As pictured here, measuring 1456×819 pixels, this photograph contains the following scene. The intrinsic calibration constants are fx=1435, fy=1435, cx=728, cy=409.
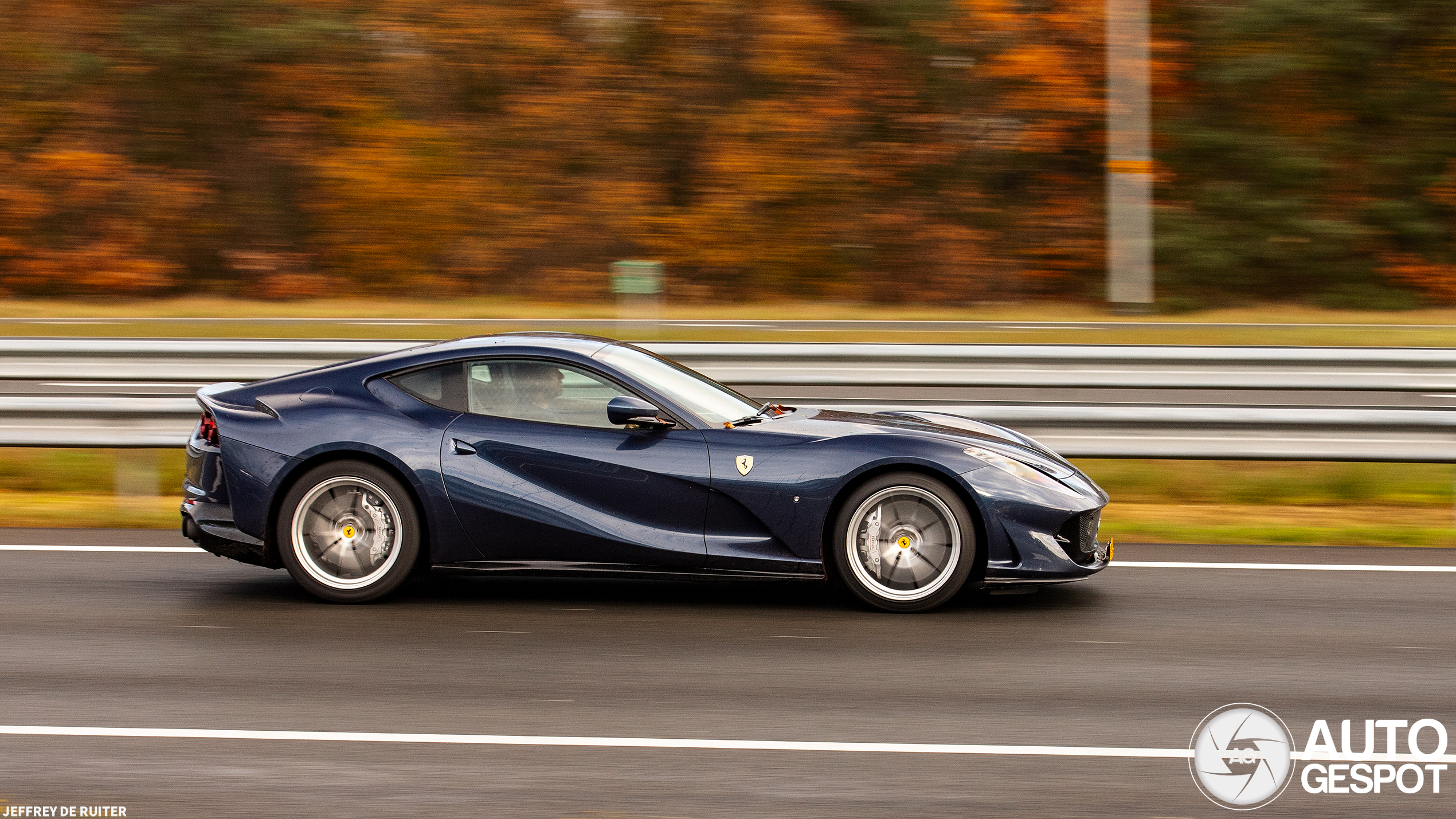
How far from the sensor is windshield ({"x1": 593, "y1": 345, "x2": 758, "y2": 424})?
6.75 meters

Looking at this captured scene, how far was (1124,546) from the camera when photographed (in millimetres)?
8086

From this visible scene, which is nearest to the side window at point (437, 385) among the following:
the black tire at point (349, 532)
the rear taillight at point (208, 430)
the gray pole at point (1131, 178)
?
the black tire at point (349, 532)

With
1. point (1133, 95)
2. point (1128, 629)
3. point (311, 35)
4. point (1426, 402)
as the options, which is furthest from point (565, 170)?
point (1128, 629)

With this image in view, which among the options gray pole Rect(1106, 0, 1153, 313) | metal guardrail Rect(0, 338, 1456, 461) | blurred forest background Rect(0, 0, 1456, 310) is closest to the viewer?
metal guardrail Rect(0, 338, 1456, 461)

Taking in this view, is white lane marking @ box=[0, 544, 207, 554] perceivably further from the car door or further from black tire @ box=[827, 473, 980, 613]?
black tire @ box=[827, 473, 980, 613]

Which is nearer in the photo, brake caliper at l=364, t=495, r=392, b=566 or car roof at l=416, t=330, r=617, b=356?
brake caliper at l=364, t=495, r=392, b=566

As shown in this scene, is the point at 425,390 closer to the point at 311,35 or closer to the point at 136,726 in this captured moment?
the point at 136,726

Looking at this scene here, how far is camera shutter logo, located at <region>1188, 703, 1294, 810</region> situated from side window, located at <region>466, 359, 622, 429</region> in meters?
2.96

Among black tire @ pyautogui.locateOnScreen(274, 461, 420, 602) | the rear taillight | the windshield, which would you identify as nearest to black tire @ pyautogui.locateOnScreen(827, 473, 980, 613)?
the windshield

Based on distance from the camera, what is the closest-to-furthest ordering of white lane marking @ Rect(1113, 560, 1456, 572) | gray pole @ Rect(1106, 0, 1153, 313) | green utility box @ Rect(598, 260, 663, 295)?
white lane marking @ Rect(1113, 560, 1456, 572) < green utility box @ Rect(598, 260, 663, 295) < gray pole @ Rect(1106, 0, 1153, 313)

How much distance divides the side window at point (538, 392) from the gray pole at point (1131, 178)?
44.0ft

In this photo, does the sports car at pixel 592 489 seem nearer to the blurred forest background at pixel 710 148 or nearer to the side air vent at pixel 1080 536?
the side air vent at pixel 1080 536

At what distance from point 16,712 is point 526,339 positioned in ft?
9.01

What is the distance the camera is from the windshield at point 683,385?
675cm
